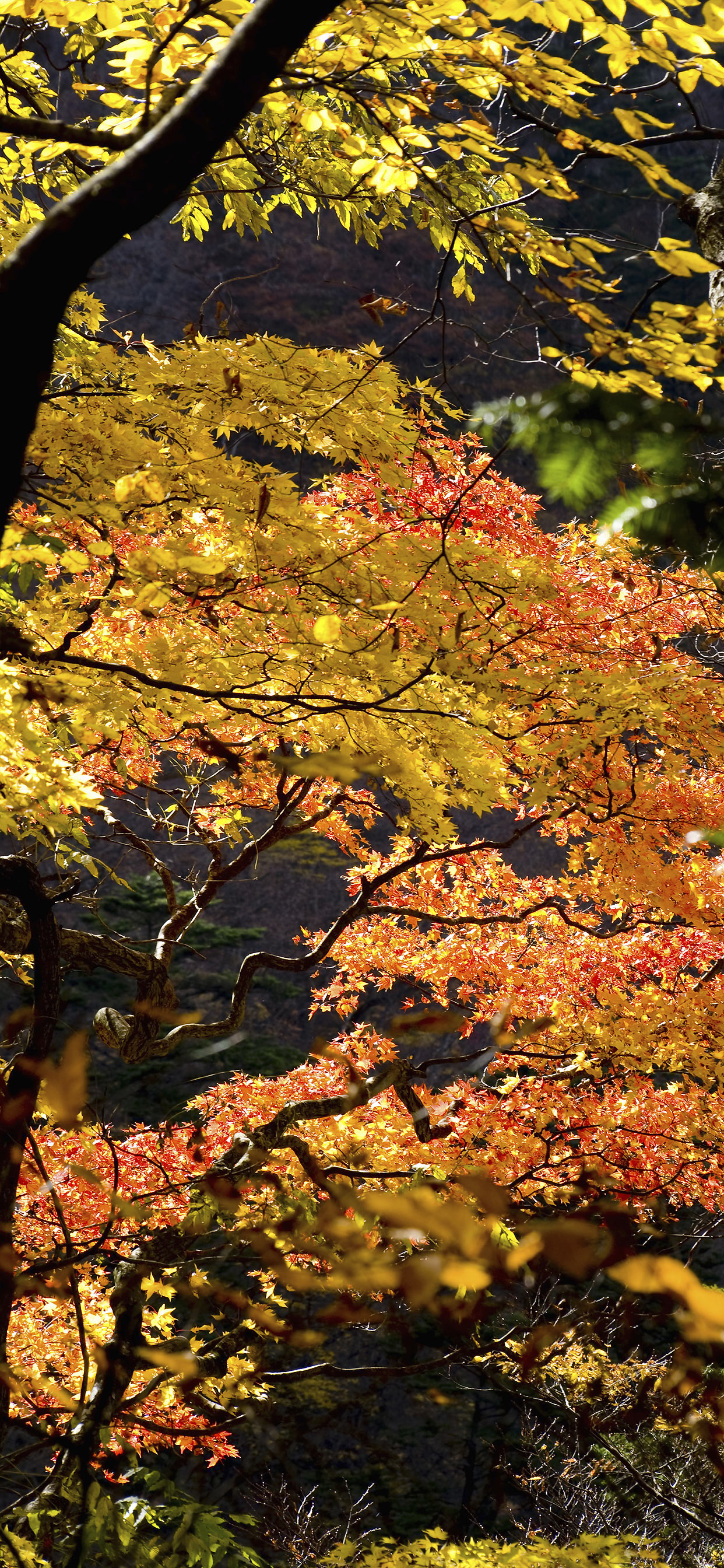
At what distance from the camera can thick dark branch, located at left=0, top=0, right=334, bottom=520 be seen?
122 centimetres

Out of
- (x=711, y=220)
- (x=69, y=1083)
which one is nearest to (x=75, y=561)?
(x=69, y=1083)

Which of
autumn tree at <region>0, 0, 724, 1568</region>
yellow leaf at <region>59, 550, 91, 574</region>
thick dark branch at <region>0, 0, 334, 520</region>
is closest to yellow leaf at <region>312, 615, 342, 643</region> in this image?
autumn tree at <region>0, 0, 724, 1568</region>

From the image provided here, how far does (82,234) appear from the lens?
4.07 ft

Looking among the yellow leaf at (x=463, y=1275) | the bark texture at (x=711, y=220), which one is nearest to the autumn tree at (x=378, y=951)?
the yellow leaf at (x=463, y=1275)

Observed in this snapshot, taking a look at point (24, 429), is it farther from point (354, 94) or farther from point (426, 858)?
point (426, 858)

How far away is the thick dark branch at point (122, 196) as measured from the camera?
4.01 ft

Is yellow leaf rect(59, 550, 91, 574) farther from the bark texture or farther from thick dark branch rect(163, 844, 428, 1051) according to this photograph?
thick dark branch rect(163, 844, 428, 1051)

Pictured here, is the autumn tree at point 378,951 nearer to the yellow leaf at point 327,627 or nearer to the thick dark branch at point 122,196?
the yellow leaf at point 327,627

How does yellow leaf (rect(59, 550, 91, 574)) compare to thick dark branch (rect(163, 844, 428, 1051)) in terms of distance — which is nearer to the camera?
yellow leaf (rect(59, 550, 91, 574))

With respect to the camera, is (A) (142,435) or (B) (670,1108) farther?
(B) (670,1108)

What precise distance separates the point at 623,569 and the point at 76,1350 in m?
5.16

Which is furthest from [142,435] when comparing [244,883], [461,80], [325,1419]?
[244,883]

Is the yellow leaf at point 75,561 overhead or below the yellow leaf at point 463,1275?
overhead

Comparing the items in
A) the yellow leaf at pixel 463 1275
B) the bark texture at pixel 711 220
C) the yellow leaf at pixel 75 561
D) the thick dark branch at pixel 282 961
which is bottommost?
the thick dark branch at pixel 282 961
